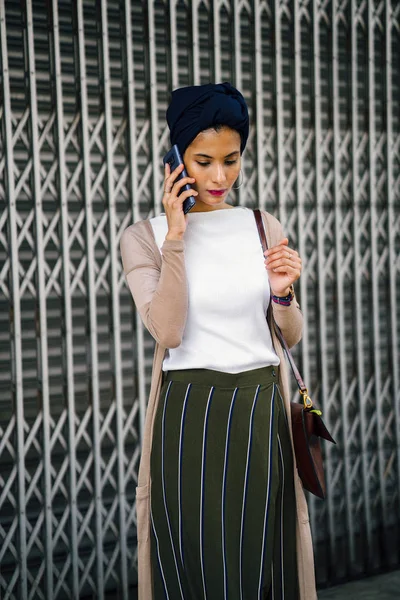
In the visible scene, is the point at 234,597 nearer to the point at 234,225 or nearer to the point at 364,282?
the point at 234,225

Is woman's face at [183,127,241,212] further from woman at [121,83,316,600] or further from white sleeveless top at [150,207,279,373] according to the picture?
white sleeveless top at [150,207,279,373]

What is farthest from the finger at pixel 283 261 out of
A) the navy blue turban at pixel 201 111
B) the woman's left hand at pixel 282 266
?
the navy blue turban at pixel 201 111

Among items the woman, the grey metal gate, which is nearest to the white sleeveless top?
the woman

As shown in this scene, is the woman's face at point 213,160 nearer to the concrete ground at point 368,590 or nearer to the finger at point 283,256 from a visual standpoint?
the finger at point 283,256

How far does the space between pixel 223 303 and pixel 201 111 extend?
56 cm

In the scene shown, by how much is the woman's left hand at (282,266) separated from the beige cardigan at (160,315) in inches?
3.2

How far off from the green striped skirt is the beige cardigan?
0.09 meters

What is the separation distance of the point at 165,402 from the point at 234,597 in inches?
24.1

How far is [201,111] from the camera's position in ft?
6.99

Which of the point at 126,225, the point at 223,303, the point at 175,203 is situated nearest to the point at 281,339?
the point at 223,303

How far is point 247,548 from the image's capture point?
2.24 meters

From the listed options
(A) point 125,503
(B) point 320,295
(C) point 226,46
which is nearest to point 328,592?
(A) point 125,503

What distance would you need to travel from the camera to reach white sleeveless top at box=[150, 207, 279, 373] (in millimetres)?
2215

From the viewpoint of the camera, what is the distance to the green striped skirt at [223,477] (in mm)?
2230
